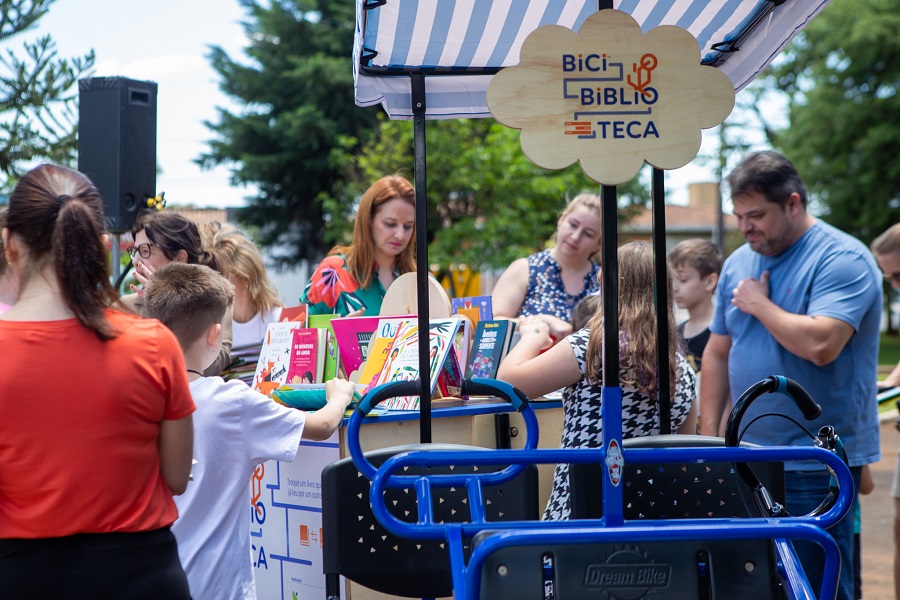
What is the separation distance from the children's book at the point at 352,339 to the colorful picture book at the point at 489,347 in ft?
1.33

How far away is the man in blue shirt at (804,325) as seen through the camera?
3352mm

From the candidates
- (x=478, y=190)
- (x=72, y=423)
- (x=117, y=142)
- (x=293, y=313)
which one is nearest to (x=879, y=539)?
(x=293, y=313)

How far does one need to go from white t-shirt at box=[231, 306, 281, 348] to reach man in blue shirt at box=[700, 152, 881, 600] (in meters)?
2.38

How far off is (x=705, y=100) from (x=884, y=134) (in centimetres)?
2569

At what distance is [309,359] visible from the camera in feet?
11.4

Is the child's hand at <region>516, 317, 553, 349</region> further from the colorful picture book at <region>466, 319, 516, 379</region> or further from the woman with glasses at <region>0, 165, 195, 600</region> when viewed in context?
the woman with glasses at <region>0, 165, 195, 600</region>

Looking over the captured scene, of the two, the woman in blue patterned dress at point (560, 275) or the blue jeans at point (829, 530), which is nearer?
the blue jeans at point (829, 530)

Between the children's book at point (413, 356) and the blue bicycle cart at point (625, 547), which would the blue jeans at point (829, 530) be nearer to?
the children's book at point (413, 356)

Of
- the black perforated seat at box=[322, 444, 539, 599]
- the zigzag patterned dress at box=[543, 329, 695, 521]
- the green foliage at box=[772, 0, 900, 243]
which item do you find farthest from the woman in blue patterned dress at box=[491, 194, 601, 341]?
the green foliage at box=[772, 0, 900, 243]

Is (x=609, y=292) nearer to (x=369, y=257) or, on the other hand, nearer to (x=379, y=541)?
(x=379, y=541)

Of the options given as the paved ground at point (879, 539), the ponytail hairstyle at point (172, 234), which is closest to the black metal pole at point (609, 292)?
the ponytail hairstyle at point (172, 234)

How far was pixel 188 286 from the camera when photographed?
267 centimetres

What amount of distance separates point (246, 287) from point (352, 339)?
1.39 meters

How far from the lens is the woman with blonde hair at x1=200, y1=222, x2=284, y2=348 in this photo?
4.65 m
